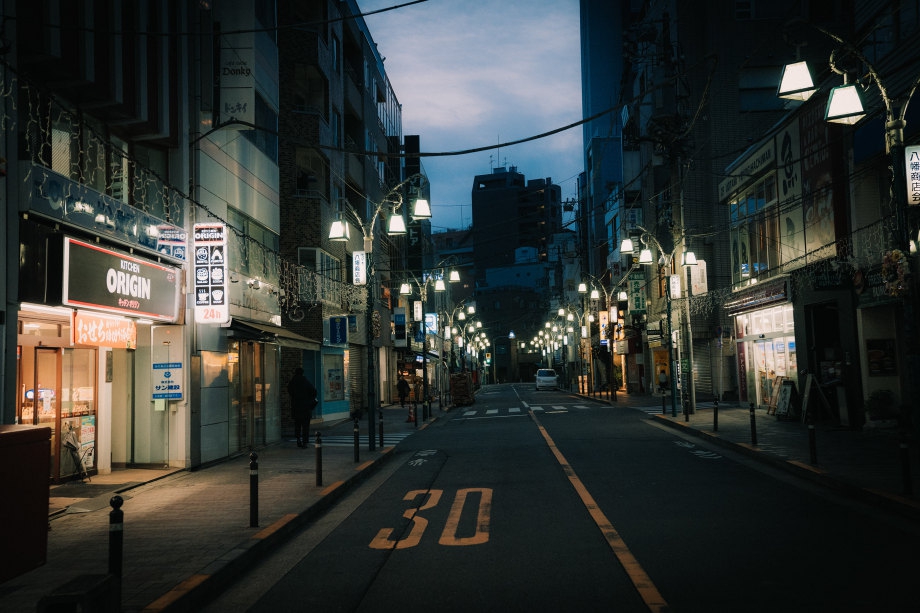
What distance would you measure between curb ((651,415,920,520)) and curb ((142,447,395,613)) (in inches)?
306

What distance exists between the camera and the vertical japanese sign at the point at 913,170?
1305 cm

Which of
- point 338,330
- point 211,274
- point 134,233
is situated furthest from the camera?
point 338,330

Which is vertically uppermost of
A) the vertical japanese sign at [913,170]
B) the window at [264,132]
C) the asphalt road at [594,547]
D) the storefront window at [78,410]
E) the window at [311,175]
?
the window at [311,175]

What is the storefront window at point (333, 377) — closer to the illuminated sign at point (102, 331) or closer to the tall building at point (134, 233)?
the tall building at point (134, 233)

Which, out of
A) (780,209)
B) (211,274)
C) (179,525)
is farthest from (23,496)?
(780,209)

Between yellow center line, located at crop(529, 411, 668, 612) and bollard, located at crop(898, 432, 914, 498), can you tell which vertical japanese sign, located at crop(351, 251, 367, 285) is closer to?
yellow center line, located at crop(529, 411, 668, 612)

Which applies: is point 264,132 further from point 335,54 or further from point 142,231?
point 335,54

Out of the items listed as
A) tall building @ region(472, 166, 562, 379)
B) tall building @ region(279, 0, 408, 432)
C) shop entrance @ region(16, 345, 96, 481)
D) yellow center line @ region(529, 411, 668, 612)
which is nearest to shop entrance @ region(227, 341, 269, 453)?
tall building @ region(279, 0, 408, 432)

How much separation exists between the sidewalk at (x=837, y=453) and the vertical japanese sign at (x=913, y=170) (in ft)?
14.4

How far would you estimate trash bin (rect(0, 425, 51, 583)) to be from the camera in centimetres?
579

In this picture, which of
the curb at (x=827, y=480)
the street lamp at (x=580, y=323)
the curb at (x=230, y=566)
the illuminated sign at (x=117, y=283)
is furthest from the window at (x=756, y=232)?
the street lamp at (x=580, y=323)

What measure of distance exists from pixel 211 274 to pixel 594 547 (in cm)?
1102

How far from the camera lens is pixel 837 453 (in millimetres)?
14867

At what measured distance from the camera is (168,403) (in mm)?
15922
